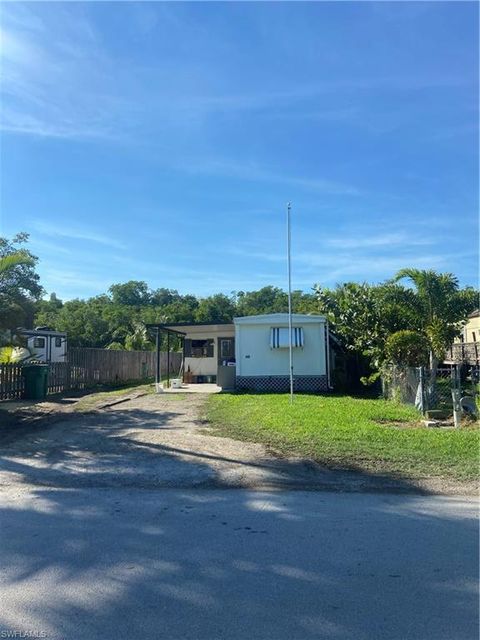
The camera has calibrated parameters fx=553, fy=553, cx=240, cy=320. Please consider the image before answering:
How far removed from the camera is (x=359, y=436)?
9.85m

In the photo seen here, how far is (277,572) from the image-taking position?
164 inches

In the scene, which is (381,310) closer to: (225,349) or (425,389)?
(425,389)

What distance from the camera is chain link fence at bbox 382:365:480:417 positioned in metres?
12.1

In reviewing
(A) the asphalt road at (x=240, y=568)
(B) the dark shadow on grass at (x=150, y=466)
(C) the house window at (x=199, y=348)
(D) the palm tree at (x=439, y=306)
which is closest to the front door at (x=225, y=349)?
(C) the house window at (x=199, y=348)

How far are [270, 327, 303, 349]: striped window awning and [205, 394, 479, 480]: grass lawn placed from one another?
602 cm

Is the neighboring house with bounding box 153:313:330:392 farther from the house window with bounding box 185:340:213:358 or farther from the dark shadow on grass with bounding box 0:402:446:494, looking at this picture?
the dark shadow on grass with bounding box 0:402:446:494

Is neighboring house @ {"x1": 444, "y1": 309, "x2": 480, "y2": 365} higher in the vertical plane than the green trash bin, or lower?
higher

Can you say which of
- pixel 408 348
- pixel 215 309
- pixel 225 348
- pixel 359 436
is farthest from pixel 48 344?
pixel 215 309

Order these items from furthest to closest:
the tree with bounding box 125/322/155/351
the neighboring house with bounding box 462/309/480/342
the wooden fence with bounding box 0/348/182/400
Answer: the tree with bounding box 125/322/155/351 < the neighboring house with bounding box 462/309/480/342 < the wooden fence with bounding box 0/348/182/400

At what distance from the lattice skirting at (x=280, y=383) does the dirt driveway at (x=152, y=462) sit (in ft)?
31.4

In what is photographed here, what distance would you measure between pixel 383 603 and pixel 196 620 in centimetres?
124

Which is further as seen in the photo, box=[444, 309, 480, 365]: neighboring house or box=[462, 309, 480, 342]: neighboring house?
box=[462, 309, 480, 342]: neighboring house

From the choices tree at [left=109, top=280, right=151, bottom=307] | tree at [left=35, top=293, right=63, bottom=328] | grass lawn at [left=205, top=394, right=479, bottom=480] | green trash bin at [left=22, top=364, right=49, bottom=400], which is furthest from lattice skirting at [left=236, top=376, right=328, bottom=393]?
tree at [left=109, top=280, right=151, bottom=307]

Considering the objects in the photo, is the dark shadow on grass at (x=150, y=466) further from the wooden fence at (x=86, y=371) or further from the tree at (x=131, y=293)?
the tree at (x=131, y=293)
